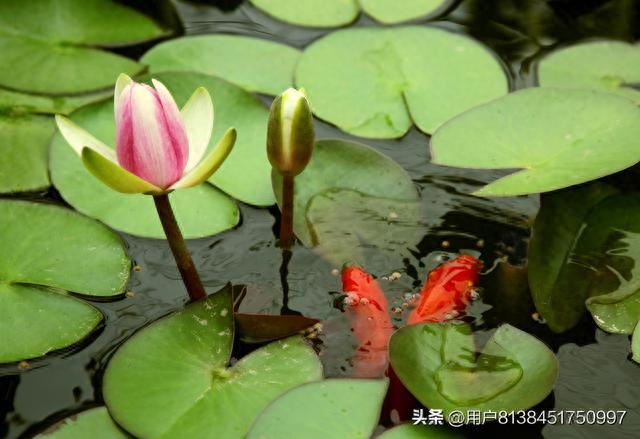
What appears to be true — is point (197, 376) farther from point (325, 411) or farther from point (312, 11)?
point (312, 11)

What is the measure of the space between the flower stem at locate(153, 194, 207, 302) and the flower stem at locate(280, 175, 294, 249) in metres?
0.27

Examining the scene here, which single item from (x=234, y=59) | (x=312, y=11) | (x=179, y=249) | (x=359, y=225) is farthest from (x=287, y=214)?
(x=312, y=11)

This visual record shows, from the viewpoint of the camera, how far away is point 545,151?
7.11ft

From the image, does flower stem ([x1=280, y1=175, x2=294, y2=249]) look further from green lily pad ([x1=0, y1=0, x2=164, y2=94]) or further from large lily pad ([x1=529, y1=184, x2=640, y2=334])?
green lily pad ([x1=0, y1=0, x2=164, y2=94])

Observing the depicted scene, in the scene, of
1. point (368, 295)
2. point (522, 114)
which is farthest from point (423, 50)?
point (368, 295)

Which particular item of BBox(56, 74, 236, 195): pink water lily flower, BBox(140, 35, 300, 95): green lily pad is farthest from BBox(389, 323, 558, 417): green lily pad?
BBox(140, 35, 300, 95): green lily pad

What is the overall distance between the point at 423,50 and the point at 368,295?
1037 millimetres

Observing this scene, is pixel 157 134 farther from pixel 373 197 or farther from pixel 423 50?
pixel 423 50

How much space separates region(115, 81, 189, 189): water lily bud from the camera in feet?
5.24

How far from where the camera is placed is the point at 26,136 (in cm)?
234

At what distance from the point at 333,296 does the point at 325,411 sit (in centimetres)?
41

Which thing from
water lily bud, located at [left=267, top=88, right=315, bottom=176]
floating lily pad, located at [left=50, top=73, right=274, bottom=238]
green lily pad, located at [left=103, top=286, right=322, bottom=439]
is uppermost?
water lily bud, located at [left=267, top=88, right=315, bottom=176]

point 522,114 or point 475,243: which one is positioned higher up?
point 522,114

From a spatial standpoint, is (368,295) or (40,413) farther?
(368,295)
